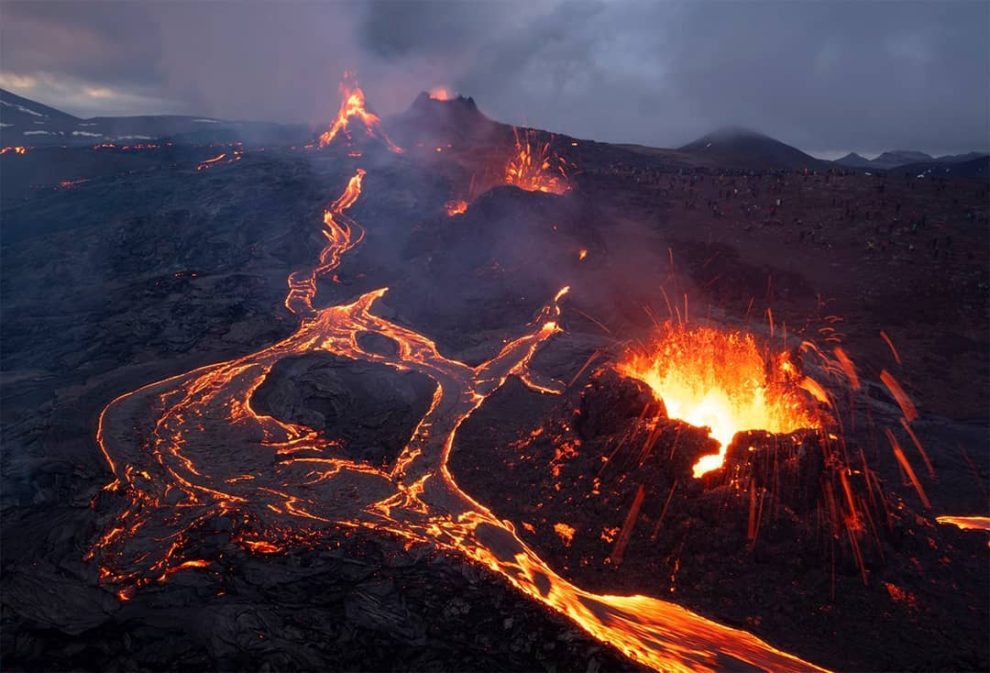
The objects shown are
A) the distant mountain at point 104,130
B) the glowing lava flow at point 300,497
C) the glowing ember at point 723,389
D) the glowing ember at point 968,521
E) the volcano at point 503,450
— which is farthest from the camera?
the distant mountain at point 104,130

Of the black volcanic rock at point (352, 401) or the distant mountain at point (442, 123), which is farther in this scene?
the distant mountain at point (442, 123)

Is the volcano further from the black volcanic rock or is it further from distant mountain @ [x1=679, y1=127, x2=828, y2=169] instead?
distant mountain @ [x1=679, y1=127, x2=828, y2=169]

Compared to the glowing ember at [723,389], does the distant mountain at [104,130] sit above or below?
above

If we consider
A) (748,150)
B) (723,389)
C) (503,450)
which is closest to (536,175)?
(503,450)

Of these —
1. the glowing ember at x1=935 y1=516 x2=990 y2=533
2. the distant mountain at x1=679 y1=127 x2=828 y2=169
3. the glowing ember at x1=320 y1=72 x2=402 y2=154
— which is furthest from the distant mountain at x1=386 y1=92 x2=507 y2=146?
the glowing ember at x1=935 y1=516 x2=990 y2=533

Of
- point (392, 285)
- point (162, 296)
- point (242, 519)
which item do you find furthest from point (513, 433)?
point (162, 296)

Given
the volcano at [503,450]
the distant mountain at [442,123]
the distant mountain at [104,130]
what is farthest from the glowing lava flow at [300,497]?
the distant mountain at [104,130]

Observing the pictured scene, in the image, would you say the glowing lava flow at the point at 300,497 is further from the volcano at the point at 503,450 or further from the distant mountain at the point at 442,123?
the distant mountain at the point at 442,123
